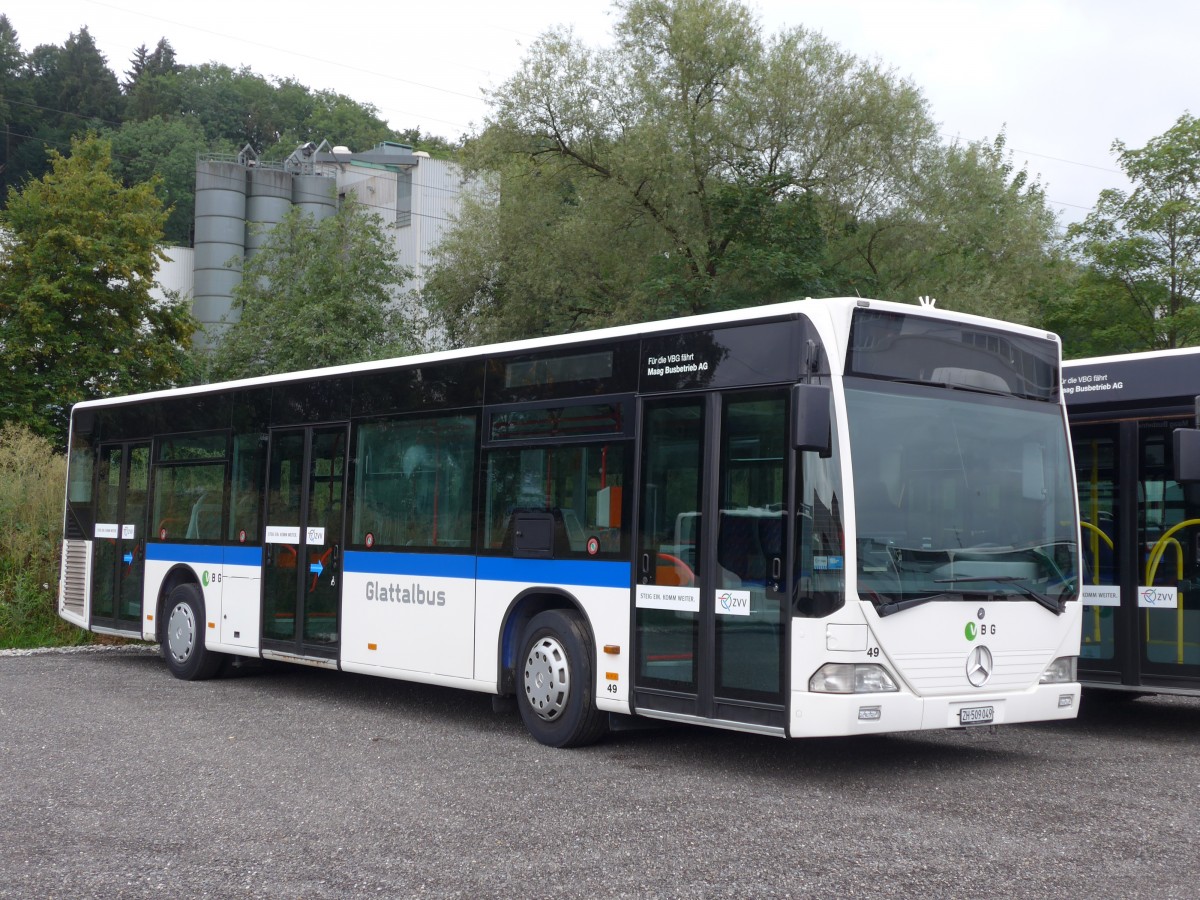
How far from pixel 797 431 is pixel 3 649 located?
13073 millimetres

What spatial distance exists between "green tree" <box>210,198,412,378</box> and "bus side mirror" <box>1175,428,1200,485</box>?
27002mm

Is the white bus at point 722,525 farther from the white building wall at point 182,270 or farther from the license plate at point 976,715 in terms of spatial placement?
the white building wall at point 182,270

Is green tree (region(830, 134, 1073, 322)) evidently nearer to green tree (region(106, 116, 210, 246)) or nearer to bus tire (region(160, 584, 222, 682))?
bus tire (region(160, 584, 222, 682))

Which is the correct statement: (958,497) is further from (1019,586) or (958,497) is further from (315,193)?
(315,193)

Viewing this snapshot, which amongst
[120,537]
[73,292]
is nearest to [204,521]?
[120,537]

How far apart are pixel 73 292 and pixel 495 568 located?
26.6 meters

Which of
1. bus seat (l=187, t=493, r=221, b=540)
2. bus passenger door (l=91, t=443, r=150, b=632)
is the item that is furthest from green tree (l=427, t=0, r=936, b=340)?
bus seat (l=187, t=493, r=221, b=540)

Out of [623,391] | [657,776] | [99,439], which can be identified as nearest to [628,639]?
[657,776]

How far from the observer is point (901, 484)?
27.4 ft

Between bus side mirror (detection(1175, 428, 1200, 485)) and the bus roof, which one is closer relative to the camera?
the bus roof

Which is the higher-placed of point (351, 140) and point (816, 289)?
point (351, 140)

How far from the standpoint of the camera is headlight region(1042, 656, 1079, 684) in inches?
356

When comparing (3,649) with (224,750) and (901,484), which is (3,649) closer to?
(224,750)

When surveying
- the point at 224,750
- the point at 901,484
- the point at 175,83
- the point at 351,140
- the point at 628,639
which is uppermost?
the point at 175,83
